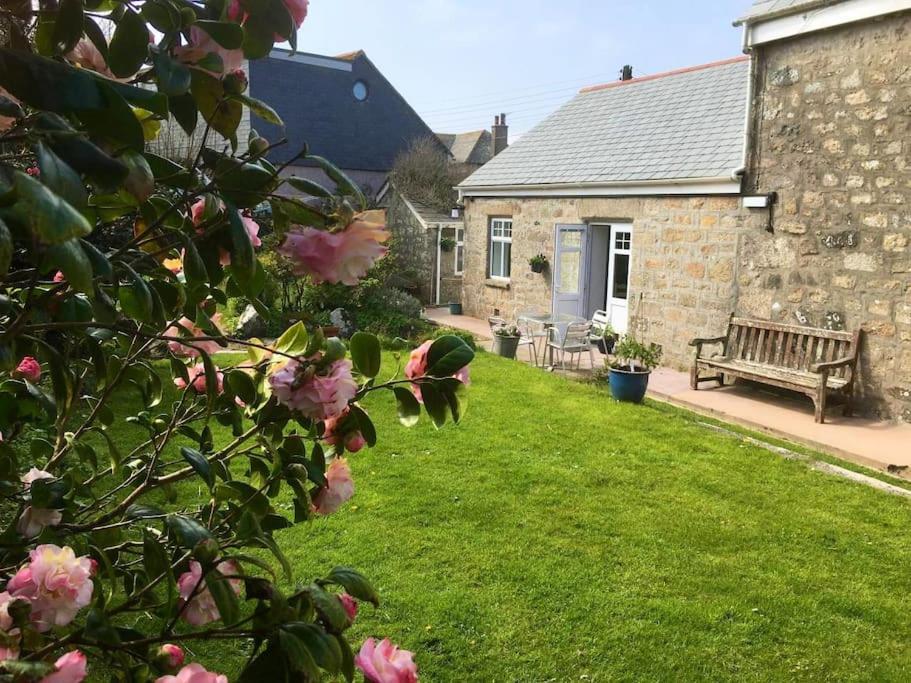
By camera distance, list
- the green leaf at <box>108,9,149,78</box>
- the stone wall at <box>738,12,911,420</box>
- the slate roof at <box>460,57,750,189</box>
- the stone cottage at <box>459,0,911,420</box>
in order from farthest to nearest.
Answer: the slate roof at <box>460,57,750,189</box>, the stone cottage at <box>459,0,911,420</box>, the stone wall at <box>738,12,911,420</box>, the green leaf at <box>108,9,149,78</box>

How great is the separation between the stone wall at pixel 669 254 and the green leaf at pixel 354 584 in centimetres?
905

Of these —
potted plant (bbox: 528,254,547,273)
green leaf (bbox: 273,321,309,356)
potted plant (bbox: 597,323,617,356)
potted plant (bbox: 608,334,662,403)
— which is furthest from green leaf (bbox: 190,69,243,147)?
potted plant (bbox: 528,254,547,273)

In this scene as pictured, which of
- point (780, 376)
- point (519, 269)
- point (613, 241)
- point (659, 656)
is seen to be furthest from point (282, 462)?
point (519, 269)

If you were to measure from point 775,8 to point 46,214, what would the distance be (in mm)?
9801

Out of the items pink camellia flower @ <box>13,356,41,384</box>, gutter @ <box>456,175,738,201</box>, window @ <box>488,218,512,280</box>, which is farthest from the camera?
window @ <box>488,218,512,280</box>

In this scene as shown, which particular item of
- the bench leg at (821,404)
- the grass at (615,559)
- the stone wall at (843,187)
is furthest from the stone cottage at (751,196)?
the grass at (615,559)

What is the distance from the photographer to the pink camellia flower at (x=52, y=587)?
999 mm

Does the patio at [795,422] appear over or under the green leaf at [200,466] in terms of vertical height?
under

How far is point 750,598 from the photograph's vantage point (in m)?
3.92

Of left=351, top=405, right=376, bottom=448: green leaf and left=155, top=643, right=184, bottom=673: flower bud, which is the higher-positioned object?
left=351, top=405, right=376, bottom=448: green leaf

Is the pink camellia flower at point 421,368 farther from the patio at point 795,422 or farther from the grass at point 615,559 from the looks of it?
the patio at point 795,422

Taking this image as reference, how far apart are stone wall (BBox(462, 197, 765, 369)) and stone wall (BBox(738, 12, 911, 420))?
496 millimetres

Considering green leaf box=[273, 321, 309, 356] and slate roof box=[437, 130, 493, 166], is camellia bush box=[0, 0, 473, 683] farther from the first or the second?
slate roof box=[437, 130, 493, 166]

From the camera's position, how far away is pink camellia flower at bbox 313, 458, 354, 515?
1.52m
